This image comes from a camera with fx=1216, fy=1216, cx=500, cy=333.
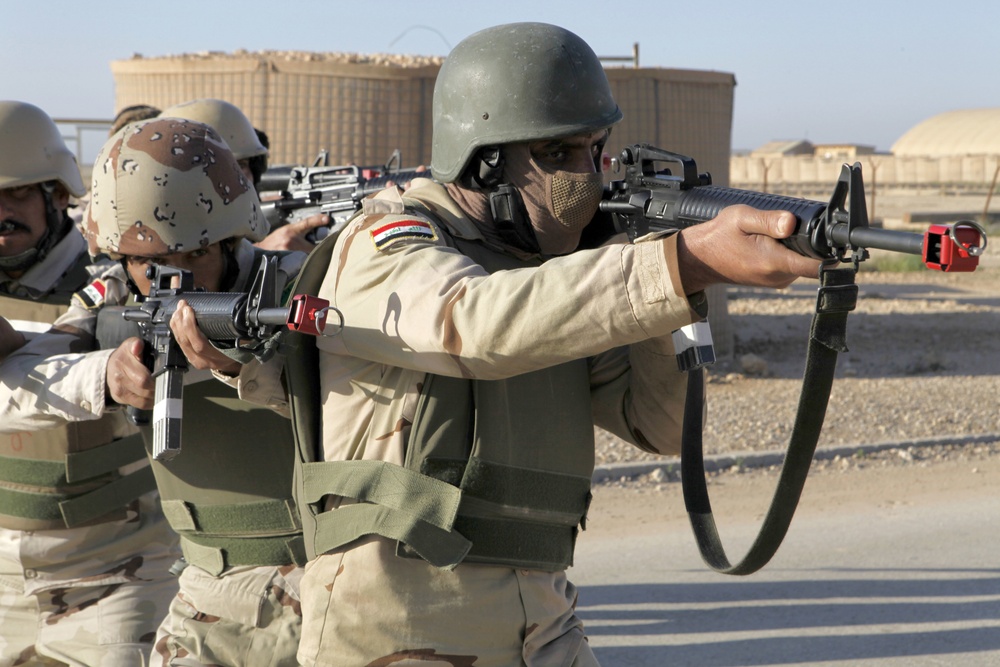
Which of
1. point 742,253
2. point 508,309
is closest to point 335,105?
point 508,309

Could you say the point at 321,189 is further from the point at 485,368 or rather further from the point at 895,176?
the point at 895,176

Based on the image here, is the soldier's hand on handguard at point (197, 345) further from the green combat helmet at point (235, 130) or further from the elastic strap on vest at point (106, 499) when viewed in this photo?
the green combat helmet at point (235, 130)

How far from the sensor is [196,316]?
243 cm

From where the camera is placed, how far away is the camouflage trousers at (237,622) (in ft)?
8.94

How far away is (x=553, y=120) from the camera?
7.79ft

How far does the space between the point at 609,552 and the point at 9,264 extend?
143 inches

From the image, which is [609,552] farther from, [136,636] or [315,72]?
[315,72]

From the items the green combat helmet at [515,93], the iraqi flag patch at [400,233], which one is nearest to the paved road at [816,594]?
the green combat helmet at [515,93]

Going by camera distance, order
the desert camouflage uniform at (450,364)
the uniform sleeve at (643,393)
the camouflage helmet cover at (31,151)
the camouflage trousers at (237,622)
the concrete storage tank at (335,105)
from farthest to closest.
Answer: the concrete storage tank at (335,105)
the camouflage helmet cover at (31,151)
the camouflage trousers at (237,622)
the uniform sleeve at (643,393)
the desert camouflage uniform at (450,364)

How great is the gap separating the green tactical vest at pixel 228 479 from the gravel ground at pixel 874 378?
15.7 feet

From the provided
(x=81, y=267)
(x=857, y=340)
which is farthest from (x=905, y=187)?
(x=81, y=267)

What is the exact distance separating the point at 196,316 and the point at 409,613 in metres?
0.73

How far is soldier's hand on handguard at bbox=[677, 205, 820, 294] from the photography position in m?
1.72

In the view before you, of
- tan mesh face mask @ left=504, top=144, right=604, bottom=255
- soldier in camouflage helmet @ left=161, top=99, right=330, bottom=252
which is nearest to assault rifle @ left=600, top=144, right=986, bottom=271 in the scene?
tan mesh face mask @ left=504, top=144, right=604, bottom=255
